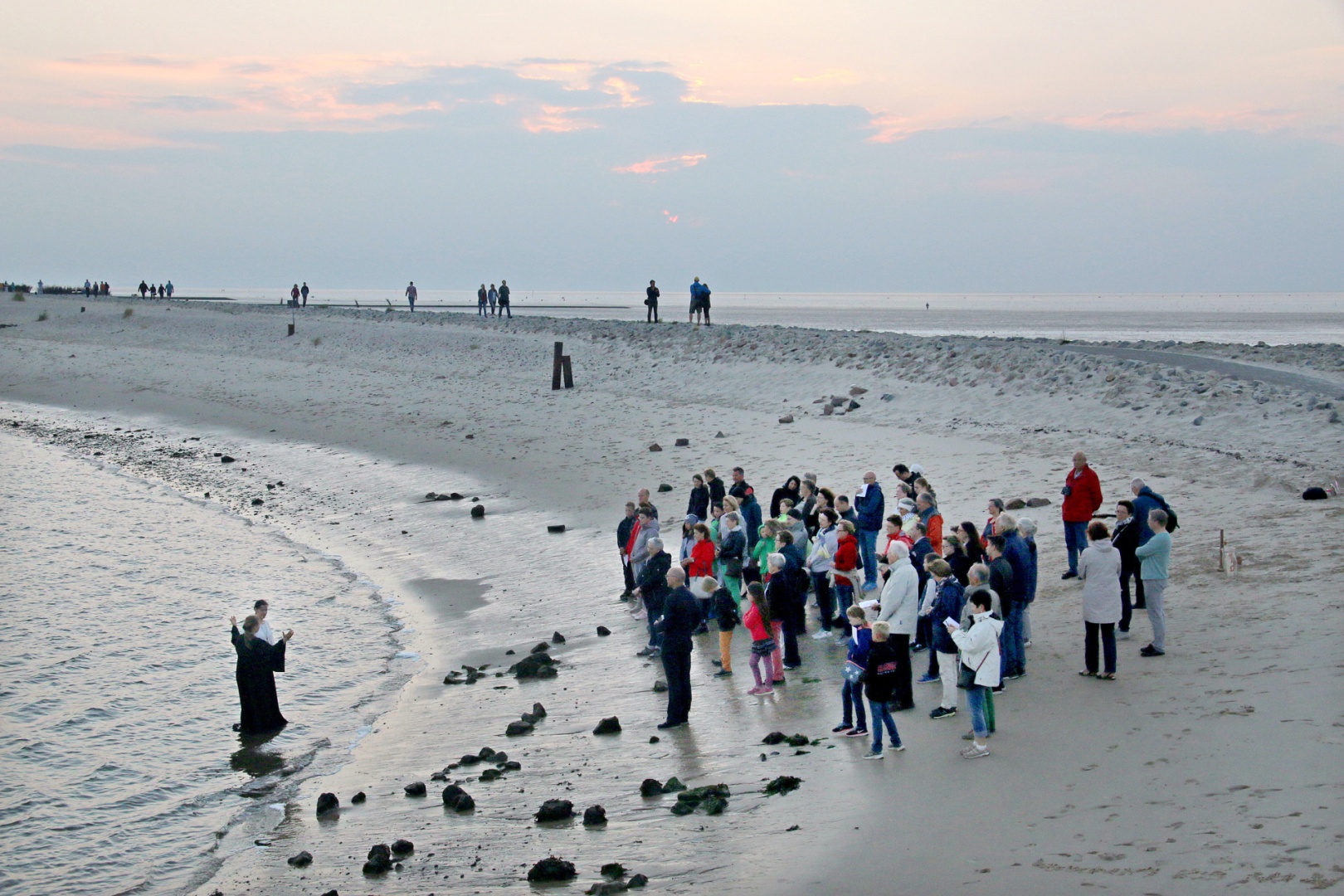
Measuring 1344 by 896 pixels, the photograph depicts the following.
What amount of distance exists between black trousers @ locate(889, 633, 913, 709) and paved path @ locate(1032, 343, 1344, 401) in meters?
18.9

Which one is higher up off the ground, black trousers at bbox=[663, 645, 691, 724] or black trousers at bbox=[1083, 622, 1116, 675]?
black trousers at bbox=[1083, 622, 1116, 675]

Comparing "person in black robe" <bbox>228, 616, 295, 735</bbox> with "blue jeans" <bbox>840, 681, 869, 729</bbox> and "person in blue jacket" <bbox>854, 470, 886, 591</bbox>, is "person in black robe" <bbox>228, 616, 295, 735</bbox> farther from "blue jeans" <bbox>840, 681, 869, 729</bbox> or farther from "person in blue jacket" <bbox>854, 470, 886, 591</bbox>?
"person in blue jacket" <bbox>854, 470, 886, 591</bbox>

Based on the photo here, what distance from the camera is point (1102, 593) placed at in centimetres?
1002

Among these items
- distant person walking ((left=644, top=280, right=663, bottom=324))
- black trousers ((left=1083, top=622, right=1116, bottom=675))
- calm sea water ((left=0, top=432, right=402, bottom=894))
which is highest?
distant person walking ((left=644, top=280, right=663, bottom=324))

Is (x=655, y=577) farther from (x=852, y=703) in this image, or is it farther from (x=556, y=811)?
(x=556, y=811)

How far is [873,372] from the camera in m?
31.6

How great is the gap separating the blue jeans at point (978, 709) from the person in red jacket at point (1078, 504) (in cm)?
539

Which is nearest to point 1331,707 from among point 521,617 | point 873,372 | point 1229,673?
point 1229,673

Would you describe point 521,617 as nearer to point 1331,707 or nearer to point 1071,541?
point 1071,541

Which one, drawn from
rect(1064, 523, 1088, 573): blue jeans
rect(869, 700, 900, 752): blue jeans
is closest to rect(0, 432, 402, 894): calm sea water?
rect(869, 700, 900, 752): blue jeans

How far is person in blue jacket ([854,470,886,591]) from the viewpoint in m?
14.6

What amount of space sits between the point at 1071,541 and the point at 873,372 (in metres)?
17.9

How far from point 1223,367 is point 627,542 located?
2222cm

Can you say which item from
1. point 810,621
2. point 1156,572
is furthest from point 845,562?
point 1156,572
